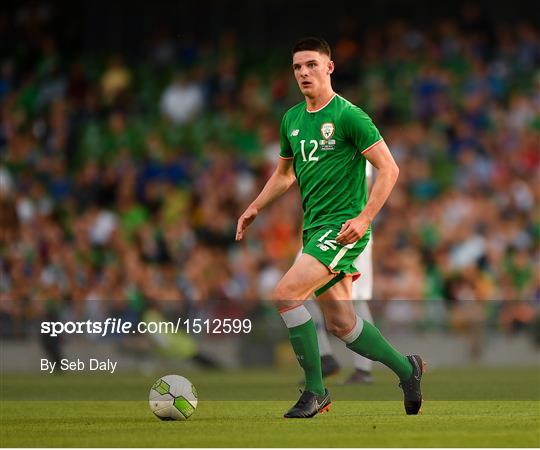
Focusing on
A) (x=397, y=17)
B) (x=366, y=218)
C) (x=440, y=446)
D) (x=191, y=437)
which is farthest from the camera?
(x=397, y=17)

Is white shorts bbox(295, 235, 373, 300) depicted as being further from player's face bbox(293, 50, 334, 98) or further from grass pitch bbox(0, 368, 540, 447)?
player's face bbox(293, 50, 334, 98)

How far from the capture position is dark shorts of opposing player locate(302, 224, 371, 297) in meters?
8.66

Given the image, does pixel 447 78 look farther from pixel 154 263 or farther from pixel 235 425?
pixel 235 425

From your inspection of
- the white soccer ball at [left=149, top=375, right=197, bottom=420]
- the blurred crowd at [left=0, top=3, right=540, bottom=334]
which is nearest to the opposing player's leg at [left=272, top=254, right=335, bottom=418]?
the white soccer ball at [left=149, top=375, right=197, bottom=420]

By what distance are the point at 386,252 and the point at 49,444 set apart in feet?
36.7

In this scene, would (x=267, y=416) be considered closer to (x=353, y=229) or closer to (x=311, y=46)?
(x=353, y=229)

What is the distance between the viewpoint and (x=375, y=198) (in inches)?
334

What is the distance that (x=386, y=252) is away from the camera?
18.4 m

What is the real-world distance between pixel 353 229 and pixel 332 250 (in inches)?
10.5

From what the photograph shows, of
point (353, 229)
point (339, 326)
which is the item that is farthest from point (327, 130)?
point (339, 326)

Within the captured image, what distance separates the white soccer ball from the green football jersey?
51.4 inches

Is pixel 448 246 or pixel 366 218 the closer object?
pixel 366 218

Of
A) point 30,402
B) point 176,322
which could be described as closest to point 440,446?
point 30,402

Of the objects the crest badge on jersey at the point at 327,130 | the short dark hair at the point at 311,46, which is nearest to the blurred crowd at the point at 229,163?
the crest badge on jersey at the point at 327,130
